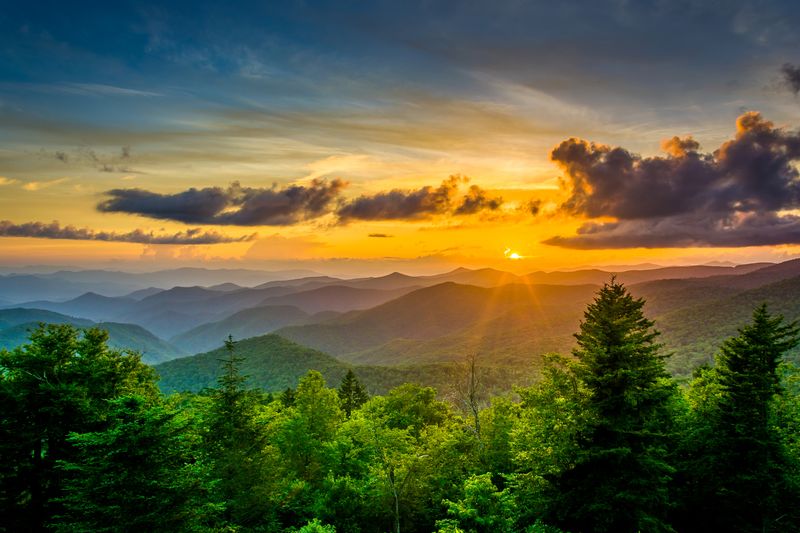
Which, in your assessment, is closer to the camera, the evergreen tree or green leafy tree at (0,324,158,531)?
green leafy tree at (0,324,158,531)

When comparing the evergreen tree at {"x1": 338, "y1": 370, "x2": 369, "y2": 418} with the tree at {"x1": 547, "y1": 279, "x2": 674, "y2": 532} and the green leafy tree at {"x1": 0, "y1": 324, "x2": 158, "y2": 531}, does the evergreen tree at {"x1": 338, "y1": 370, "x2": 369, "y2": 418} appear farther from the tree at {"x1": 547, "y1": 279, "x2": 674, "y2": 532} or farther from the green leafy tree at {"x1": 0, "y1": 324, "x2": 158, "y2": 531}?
the tree at {"x1": 547, "y1": 279, "x2": 674, "y2": 532}

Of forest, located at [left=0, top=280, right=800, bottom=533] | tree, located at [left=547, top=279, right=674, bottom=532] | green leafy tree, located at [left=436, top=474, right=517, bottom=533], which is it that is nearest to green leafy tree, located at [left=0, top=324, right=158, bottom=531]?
forest, located at [left=0, top=280, right=800, bottom=533]

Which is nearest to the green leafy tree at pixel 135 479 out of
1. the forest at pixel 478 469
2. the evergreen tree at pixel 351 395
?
the forest at pixel 478 469

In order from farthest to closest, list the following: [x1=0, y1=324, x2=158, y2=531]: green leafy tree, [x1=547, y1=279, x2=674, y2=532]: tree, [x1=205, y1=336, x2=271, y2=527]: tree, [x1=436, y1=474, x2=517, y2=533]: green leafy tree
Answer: [x1=205, y1=336, x2=271, y2=527]: tree → [x1=0, y1=324, x2=158, y2=531]: green leafy tree → [x1=547, y1=279, x2=674, y2=532]: tree → [x1=436, y1=474, x2=517, y2=533]: green leafy tree

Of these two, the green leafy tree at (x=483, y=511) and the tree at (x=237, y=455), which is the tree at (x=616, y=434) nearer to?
the green leafy tree at (x=483, y=511)

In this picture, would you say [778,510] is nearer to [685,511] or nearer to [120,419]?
[685,511]

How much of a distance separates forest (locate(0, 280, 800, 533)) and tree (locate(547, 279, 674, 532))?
0.09 meters

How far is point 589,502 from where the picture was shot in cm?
2405

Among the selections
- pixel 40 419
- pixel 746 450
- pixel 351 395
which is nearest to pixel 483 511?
pixel 746 450

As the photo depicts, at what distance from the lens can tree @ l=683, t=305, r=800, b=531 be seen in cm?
2588

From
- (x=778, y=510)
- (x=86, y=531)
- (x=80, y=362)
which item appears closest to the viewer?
(x=86, y=531)

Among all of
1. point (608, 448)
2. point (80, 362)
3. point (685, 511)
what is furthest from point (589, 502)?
point (80, 362)

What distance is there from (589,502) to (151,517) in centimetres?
2211

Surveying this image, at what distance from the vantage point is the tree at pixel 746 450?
2588cm
